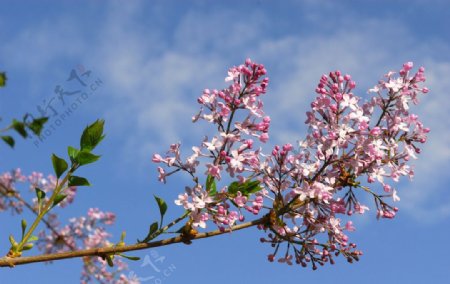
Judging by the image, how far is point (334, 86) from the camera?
9.20ft

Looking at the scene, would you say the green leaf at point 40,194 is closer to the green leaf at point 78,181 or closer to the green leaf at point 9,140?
the green leaf at point 78,181

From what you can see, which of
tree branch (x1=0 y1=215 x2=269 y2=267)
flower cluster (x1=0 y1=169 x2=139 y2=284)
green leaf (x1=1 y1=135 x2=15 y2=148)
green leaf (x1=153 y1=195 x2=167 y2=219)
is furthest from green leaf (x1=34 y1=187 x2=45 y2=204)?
flower cluster (x1=0 y1=169 x2=139 y2=284)

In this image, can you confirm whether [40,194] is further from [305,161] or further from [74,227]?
[74,227]

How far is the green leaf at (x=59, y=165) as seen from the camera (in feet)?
8.55

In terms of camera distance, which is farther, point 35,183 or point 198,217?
point 35,183

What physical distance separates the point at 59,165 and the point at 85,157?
0.49ft

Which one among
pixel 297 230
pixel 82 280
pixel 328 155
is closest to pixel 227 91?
pixel 328 155

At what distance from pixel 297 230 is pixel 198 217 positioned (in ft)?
1.92

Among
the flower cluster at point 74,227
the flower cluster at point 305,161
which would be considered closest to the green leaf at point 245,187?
the flower cluster at point 305,161

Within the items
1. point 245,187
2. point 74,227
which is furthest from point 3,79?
point 74,227

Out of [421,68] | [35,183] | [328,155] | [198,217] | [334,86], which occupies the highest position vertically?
[35,183]

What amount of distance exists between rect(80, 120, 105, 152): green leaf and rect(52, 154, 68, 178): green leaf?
0.11m

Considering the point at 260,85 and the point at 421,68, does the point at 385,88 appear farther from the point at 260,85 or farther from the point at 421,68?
the point at 260,85

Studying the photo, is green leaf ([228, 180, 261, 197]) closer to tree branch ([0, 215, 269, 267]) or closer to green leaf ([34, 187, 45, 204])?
tree branch ([0, 215, 269, 267])
